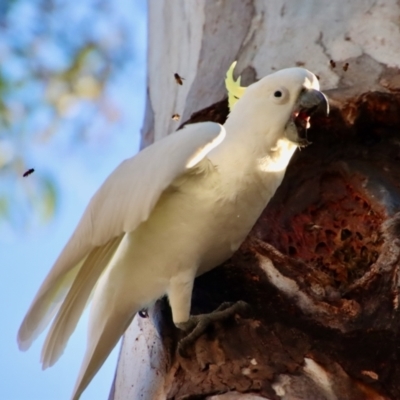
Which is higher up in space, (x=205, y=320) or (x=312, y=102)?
(x=312, y=102)

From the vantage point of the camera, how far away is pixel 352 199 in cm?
166

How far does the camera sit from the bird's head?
1448mm

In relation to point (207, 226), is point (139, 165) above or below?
above

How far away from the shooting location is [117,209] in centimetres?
136

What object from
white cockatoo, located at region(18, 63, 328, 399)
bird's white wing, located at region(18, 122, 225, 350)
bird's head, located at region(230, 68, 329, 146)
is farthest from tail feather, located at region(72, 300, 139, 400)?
bird's head, located at region(230, 68, 329, 146)

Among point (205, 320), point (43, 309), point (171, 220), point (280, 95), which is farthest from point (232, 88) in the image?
point (43, 309)

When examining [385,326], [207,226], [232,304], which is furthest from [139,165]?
[385,326]

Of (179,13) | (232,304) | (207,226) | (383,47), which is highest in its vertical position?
(179,13)

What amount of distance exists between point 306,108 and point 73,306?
0.65m

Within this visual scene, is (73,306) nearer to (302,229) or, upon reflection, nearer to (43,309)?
(43,309)

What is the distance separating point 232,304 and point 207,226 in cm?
17

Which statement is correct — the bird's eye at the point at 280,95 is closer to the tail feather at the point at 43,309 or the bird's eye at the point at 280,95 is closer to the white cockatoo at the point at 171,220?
the white cockatoo at the point at 171,220

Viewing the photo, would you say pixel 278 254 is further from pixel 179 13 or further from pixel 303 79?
pixel 179 13

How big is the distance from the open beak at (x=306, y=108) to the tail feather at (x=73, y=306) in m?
0.45
